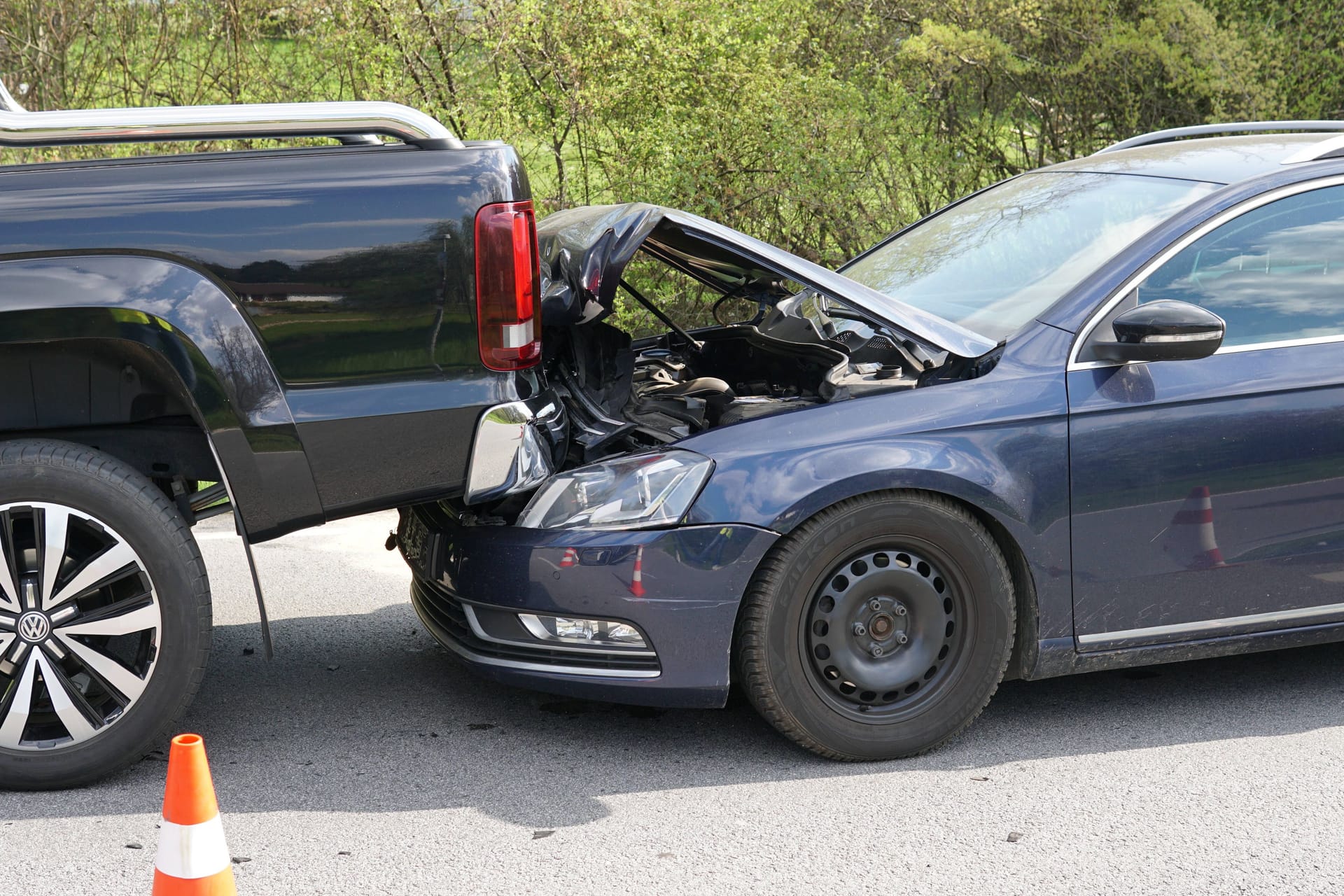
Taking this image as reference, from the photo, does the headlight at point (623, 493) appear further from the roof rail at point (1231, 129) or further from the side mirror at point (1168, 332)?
the roof rail at point (1231, 129)

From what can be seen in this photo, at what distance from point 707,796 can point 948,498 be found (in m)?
1.07

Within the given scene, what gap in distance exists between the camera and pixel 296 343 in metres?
3.52

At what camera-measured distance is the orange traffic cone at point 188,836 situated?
2572 mm

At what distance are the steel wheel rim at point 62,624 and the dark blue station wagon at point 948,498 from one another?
0.87 meters

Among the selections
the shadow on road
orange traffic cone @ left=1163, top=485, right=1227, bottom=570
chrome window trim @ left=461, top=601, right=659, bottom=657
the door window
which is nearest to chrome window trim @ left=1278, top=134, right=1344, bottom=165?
the door window

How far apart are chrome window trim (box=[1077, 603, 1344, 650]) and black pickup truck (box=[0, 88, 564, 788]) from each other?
5.85 feet

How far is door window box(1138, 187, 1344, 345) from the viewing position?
13.1 ft

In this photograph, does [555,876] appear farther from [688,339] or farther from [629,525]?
[688,339]

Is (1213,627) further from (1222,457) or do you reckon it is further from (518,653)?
(518,653)

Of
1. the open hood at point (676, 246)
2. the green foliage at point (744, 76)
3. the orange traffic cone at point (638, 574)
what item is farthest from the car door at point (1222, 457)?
the green foliage at point (744, 76)

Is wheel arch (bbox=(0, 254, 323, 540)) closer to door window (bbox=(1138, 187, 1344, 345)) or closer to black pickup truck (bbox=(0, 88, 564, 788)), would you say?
black pickup truck (bbox=(0, 88, 564, 788))

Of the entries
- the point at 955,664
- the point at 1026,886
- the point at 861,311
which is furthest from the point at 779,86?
the point at 1026,886

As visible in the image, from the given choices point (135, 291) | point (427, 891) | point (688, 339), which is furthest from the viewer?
point (688, 339)

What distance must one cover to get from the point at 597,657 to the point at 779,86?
5736mm
